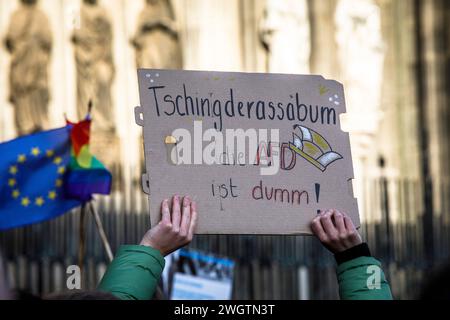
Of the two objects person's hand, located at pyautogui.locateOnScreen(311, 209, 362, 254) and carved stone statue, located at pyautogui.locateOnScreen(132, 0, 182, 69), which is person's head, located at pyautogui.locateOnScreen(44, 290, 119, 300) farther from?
carved stone statue, located at pyautogui.locateOnScreen(132, 0, 182, 69)

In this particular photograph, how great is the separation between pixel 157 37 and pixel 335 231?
10.5 m

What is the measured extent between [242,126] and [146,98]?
0.28m

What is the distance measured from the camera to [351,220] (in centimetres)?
330

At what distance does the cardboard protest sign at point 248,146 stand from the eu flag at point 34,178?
3.56 metres

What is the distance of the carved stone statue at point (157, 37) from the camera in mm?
13430

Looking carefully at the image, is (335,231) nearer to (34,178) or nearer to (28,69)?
(34,178)

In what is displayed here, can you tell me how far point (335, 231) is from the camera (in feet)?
10.4

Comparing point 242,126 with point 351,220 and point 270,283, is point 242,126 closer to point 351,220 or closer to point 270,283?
point 351,220

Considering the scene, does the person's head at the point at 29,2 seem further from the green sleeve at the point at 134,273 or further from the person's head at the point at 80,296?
the person's head at the point at 80,296

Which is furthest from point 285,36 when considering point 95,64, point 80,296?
point 80,296

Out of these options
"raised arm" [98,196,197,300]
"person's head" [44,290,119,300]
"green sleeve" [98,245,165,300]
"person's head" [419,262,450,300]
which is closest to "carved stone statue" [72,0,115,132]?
"raised arm" [98,196,197,300]

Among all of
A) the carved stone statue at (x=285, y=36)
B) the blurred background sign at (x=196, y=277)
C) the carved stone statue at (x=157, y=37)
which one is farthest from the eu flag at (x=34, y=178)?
the carved stone statue at (x=285, y=36)

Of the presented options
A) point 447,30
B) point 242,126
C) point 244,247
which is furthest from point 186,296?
point 447,30

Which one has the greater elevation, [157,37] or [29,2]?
[29,2]
